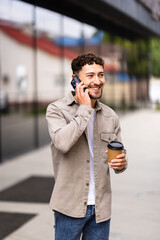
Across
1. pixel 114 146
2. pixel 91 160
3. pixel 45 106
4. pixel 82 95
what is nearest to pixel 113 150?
pixel 114 146

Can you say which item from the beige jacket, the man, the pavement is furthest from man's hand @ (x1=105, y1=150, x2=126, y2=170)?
the pavement

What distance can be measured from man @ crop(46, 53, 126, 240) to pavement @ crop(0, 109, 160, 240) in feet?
7.31

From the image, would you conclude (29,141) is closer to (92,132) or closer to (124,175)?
(124,175)

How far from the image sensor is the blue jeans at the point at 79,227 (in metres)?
2.74

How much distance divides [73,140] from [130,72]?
23.9 meters

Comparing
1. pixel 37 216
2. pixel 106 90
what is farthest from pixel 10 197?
pixel 106 90

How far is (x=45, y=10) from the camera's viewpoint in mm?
12023

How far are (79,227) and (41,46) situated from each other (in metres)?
11.6

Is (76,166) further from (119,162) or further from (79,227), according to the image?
(79,227)

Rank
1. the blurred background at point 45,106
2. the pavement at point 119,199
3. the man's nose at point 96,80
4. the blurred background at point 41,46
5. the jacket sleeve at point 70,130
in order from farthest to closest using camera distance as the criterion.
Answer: the blurred background at point 41,46 < the blurred background at point 45,106 < the pavement at point 119,199 < the man's nose at point 96,80 < the jacket sleeve at point 70,130

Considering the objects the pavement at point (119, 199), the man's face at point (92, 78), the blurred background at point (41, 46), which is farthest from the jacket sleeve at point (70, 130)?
the blurred background at point (41, 46)

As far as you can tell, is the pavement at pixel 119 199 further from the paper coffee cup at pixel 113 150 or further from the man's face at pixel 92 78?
the man's face at pixel 92 78

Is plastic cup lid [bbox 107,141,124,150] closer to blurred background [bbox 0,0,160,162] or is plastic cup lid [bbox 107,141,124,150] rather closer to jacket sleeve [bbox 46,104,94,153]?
jacket sleeve [bbox 46,104,94,153]

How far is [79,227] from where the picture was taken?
2754mm
